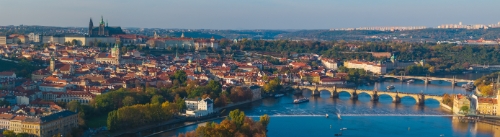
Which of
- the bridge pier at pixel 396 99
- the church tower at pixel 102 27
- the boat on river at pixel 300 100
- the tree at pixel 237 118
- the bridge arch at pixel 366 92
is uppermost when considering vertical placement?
the church tower at pixel 102 27

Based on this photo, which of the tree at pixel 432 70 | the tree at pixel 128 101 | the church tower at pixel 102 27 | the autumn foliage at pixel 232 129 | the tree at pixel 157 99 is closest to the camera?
the autumn foliage at pixel 232 129

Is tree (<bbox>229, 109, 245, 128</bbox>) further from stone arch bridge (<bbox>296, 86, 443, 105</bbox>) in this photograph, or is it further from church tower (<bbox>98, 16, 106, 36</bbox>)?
church tower (<bbox>98, 16, 106, 36</bbox>)

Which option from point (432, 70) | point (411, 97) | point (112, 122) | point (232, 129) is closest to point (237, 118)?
point (232, 129)

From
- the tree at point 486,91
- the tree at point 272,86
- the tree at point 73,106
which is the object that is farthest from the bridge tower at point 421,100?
the tree at point 73,106

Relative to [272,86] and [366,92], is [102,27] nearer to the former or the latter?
[272,86]

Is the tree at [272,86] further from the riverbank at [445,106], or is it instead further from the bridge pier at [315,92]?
the riverbank at [445,106]

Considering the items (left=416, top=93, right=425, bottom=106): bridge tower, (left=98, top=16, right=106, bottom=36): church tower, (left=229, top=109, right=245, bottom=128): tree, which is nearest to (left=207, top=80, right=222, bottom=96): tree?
(left=229, top=109, right=245, bottom=128): tree

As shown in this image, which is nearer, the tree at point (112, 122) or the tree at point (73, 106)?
the tree at point (112, 122)

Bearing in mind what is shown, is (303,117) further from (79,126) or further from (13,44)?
(13,44)
